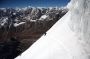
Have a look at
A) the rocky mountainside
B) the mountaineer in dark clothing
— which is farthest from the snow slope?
the rocky mountainside

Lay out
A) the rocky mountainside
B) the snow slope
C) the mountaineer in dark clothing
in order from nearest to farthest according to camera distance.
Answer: the snow slope → the mountaineer in dark clothing → the rocky mountainside

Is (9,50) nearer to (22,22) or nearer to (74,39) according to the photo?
(22,22)

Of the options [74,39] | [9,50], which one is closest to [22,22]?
[9,50]

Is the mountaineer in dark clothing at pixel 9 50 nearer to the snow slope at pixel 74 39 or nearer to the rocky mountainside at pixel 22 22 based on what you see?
the rocky mountainside at pixel 22 22

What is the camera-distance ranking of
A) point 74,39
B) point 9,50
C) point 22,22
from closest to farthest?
point 74,39, point 9,50, point 22,22

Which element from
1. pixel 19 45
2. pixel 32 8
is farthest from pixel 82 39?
pixel 32 8

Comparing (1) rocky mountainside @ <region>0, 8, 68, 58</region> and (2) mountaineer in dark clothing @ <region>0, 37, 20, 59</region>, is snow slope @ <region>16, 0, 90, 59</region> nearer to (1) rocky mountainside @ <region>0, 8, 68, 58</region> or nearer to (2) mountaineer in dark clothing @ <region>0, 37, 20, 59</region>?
(2) mountaineer in dark clothing @ <region>0, 37, 20, 59</region>

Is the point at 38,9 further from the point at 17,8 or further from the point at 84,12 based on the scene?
the point at 84,12

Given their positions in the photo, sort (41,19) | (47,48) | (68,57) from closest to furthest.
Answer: (68,57) → (47,48) → (41,19)
